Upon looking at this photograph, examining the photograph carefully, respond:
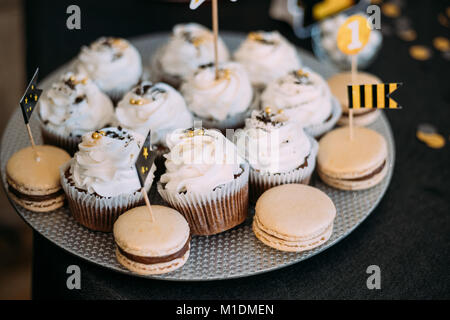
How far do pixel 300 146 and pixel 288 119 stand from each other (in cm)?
14

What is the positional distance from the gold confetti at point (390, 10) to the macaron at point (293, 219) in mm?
2340

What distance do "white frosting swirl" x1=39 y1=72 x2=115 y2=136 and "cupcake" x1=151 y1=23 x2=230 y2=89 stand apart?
1.99ft

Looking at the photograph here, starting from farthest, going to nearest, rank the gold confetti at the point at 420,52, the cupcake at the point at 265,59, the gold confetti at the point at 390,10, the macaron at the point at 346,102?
the gold confetti at the point at 390,10 → the gold confetti at the point at 420,52 → the cupcake at the point at 265,59 → the macaron at the point at 346,102

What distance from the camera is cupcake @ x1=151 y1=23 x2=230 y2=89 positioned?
3.12 meters

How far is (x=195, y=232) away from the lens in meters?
A: 2.35

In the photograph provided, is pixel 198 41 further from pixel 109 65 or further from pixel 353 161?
pixel 353 161

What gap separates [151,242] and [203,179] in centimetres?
35

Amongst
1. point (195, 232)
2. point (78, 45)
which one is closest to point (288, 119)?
point (195, 232)

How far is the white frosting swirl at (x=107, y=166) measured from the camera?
2.23 meters

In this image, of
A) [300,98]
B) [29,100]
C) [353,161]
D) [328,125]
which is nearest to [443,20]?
[328,125]

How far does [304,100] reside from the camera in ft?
8.73

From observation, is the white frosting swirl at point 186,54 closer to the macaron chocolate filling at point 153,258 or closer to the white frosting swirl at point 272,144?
the white frosting swirl at point 272,144

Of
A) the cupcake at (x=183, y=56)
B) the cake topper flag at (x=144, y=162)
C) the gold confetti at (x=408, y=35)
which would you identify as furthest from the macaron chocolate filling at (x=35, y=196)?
the gold confetti at (x=408, y=35)

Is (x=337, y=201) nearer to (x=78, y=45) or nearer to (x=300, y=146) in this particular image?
(x=300, y=146)
